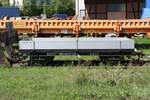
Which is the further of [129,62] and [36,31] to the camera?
[36,31]

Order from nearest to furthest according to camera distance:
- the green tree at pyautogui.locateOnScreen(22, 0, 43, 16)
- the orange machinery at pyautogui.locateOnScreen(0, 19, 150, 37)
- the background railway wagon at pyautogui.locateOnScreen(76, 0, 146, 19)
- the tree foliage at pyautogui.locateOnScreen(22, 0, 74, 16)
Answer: the orange machinery at pyautogui.locateOnScreen(0, 19, 150, 37) < the background railway wagon at pyautogui.locateOnScreen(76, 0, 146, 19) < the green tree at pyautogui.locateOnScreen(22, 0, 43, 16) < the tree foliage at pyautogui.locateOnScreen(22, 0, 74, 16)

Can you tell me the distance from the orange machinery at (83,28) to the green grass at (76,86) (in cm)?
1332

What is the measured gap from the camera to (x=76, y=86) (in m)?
12.1

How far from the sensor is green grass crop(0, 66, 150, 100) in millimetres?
10672

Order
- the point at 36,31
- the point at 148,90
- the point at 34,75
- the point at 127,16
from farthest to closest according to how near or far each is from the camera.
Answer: the point at 127,16, the point at 36,31, the point at 34,75, the point at 148,90

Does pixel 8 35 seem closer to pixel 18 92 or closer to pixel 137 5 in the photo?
pixel 18 92

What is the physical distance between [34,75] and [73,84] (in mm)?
2875

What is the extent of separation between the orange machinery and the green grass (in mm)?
13323

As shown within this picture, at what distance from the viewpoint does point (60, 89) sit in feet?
38.9

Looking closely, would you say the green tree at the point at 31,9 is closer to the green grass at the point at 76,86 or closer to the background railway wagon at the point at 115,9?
the background railway wagon at the point at 115,9

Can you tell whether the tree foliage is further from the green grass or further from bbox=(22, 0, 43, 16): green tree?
the green grass

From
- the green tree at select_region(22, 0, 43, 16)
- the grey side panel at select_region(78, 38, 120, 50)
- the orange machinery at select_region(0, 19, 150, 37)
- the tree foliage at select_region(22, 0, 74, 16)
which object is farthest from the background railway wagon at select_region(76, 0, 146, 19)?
the tree foliage at select_region(22, 0, 74, 16)

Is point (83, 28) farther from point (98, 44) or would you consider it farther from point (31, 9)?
point (31, 9)

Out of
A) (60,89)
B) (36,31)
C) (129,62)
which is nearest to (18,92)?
(60,89)
